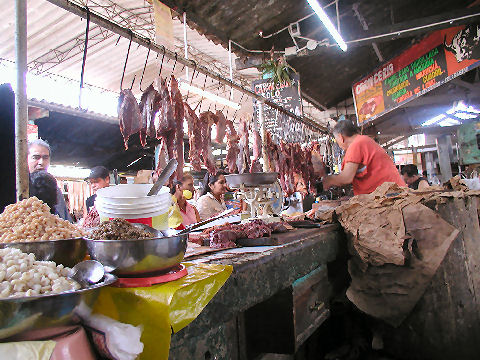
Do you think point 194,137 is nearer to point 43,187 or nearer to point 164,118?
point 164,118

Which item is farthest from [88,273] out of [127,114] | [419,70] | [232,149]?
[419,70]

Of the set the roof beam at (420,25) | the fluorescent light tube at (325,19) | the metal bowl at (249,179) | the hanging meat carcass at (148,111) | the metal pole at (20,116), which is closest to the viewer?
the metal pole at (20,116)

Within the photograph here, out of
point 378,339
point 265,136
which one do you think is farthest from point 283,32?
point 378,339

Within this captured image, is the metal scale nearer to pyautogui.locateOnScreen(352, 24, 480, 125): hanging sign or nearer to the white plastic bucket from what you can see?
the white plastic bucket

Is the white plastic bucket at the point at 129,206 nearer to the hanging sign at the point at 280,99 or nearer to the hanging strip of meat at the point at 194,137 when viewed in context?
the hanging strip of meat at the point at 194,137

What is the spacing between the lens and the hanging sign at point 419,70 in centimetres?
521

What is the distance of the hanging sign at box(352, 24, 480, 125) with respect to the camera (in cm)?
521

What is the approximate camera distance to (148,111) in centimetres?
277

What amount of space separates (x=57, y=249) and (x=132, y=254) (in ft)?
0.91

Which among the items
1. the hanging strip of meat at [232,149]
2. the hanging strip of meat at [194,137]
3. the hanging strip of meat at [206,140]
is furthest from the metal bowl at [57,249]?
the hanging strip of meat at [232,149]

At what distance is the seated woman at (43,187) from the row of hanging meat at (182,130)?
2.00 feet

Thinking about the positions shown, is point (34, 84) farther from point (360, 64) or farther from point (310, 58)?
point (360, 64)

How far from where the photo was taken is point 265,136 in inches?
191

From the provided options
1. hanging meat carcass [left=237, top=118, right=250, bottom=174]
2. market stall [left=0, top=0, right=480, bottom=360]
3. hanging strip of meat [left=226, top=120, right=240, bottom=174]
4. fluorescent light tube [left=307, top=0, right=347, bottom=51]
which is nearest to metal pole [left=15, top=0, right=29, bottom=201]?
market stall [left=0, top=0, right=480, bottom=360]
